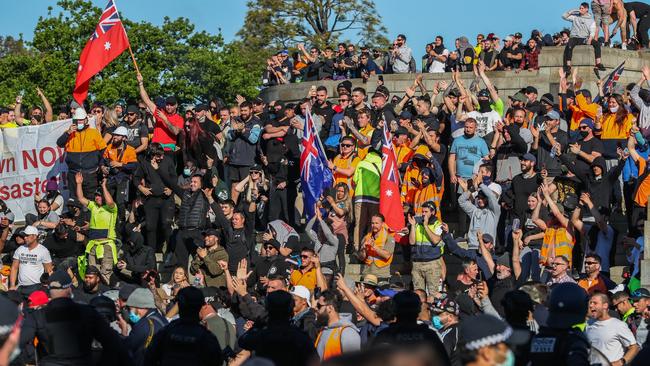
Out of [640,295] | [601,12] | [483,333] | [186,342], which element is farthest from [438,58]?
[483,333]

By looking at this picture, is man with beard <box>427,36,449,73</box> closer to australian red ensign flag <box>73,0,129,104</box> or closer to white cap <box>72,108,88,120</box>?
australian red ensign flag <box>73,0,129,104</box>

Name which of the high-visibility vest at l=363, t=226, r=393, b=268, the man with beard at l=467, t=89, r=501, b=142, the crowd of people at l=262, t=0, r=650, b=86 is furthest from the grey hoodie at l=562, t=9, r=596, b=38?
the high-visibility vest at l=363, t=226, r=393, b=268

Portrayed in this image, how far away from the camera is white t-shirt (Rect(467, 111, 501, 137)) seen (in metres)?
20.6

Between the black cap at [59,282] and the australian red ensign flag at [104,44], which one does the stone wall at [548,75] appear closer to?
the australian red ensign flag at [104,44]

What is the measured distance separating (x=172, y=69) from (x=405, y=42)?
1811 centimetres

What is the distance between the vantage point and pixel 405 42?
2867 centimetres

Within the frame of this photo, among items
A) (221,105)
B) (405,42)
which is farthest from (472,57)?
(221,105)

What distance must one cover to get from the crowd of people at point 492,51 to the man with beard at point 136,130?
6.46 metres

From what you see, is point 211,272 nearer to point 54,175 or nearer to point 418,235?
point 418,235

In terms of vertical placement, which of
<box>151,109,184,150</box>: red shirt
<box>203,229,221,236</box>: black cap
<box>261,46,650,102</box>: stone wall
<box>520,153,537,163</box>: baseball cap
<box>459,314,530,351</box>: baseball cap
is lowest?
<box>459,314,530,351</box>: baseball cap

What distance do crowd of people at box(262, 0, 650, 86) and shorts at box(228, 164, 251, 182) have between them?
709 centimetres

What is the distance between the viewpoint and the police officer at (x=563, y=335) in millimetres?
8781

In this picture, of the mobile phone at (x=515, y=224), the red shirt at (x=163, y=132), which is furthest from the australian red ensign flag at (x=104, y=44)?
the mobile phone at (x=515, y=224)

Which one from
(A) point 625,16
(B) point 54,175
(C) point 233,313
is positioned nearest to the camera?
(C) point 233,313
